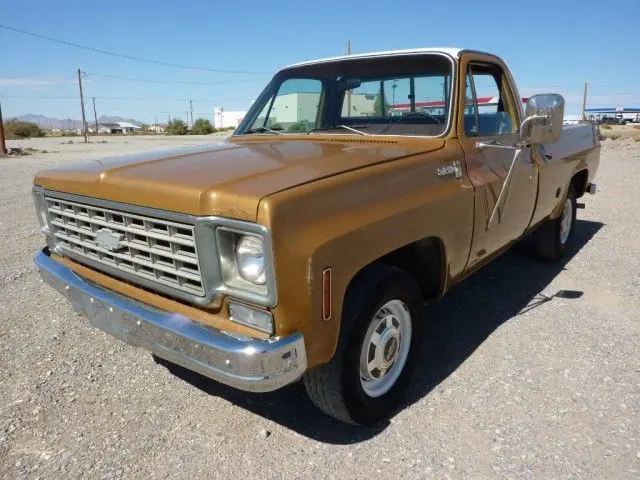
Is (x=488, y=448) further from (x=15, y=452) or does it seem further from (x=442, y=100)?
(x=15, y=452)

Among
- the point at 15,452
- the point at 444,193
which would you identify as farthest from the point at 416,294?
the point at 15,452

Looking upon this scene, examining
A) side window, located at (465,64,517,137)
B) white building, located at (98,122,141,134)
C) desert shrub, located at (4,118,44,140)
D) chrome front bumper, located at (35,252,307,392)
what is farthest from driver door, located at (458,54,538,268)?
white building, located at (98,122,141,134)

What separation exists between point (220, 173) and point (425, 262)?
1324mm

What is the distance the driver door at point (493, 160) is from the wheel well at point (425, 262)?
374mm

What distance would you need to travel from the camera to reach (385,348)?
9.04ft

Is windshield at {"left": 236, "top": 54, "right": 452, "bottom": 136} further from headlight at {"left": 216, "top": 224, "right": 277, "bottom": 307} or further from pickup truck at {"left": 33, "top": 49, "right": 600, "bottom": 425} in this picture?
headlight at {"left": 216, "top": 224, "right": 277, "bottom": 307}

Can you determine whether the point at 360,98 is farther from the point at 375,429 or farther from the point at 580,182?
the point at 580,182

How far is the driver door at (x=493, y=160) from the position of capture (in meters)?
3.26

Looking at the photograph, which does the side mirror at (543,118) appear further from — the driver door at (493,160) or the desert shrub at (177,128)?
the desert shrub at (177,128)

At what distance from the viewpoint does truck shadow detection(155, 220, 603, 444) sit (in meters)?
2.84

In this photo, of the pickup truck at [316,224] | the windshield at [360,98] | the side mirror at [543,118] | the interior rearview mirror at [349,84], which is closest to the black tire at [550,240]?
the pickup truck at [316,224]

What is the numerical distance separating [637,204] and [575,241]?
318cm

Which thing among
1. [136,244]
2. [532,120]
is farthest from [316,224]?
[532,120]

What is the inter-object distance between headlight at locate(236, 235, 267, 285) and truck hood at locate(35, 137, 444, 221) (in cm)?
13
